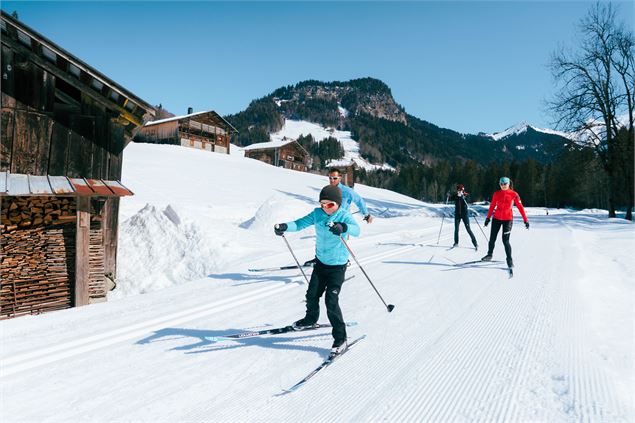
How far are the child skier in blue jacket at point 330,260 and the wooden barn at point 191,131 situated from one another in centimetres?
4481

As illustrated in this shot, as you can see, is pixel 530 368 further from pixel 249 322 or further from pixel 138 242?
pixel 138 242

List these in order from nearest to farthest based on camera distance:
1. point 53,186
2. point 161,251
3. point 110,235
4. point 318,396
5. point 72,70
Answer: point 318,396 → point 53,186 → point 72,70 → point 110,235 → point 161,251

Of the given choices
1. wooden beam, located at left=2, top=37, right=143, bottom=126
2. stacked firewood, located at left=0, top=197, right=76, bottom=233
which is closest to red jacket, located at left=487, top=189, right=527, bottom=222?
wooden beam, located at left=2, top=37, right=143, bottom=126

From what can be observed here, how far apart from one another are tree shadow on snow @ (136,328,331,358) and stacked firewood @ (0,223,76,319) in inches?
202

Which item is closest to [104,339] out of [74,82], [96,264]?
[96,264]

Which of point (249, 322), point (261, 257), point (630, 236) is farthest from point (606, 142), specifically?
point (249, 322)

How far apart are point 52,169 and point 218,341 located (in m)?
6.41

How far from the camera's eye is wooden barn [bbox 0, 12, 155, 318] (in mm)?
7227

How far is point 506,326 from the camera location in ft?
14.5

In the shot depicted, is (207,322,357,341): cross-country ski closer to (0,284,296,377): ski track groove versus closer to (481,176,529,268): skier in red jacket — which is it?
(0,284,296,377): ski track groove

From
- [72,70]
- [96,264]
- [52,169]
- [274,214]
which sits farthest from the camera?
[274,214]

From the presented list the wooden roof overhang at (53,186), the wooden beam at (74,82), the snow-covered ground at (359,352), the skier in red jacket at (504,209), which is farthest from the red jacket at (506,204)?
the wooden beam at (74,82)

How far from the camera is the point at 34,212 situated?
300 inches

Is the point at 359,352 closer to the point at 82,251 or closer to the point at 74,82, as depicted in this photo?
the point at 82,251
